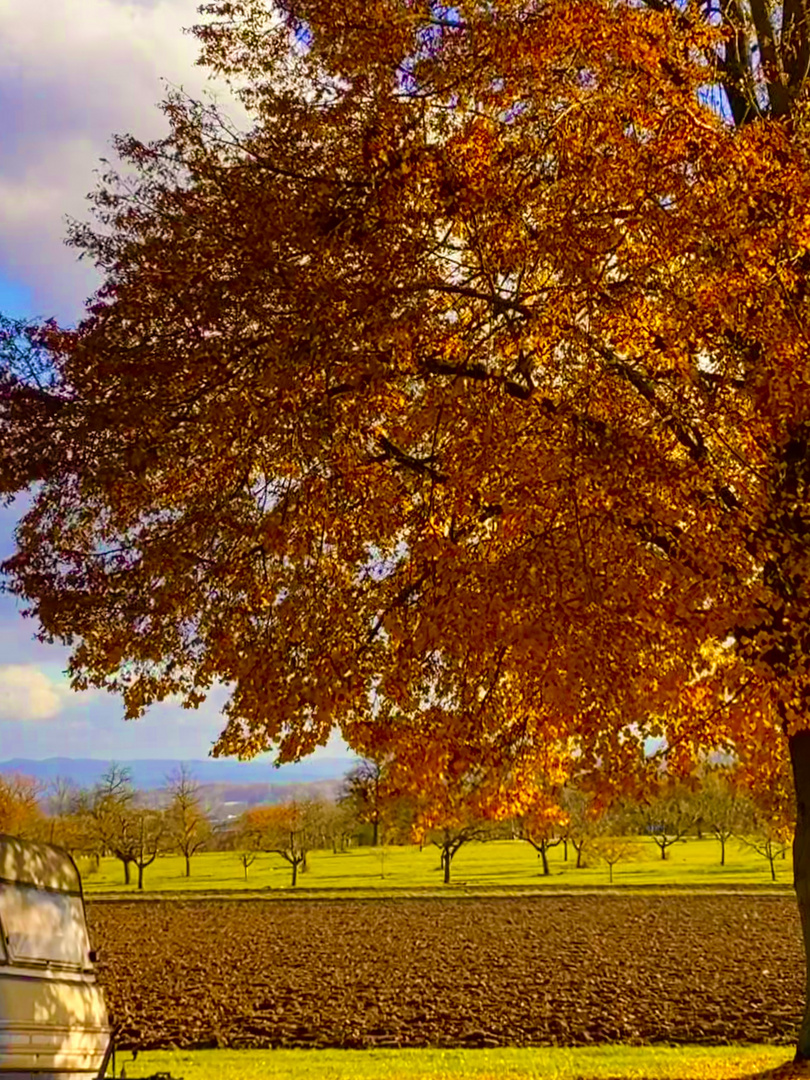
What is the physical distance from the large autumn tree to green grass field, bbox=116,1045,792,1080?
5.95 metres

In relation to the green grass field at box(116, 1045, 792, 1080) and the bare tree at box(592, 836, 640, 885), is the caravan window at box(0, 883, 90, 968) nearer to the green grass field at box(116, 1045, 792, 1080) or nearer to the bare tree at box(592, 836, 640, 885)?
the green grass field at box(116, 1045, 792, 1080)

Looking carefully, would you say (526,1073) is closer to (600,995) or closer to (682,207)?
(600,995)

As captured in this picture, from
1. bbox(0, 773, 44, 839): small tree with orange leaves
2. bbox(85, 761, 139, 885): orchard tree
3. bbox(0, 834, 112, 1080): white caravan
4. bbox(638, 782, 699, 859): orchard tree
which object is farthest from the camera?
bbox(0, 773, 44, 839): small tree with orange leaves

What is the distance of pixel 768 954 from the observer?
28938 mm

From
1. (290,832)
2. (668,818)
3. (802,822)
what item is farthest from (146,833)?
(802,822)

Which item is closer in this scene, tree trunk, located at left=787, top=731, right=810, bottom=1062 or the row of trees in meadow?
tree trunk, located at left=787, top=731, right=810, bottom=1062

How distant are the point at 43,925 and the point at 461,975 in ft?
64.1

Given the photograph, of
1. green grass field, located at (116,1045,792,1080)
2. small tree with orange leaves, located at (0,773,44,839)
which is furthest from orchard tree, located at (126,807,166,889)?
green grass field, located at (116,1045,792,1080)

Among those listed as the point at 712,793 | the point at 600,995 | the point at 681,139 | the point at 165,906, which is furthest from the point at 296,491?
the point at 712,793

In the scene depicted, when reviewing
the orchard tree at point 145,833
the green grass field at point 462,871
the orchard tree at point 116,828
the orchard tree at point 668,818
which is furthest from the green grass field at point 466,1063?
the orchard tree at point 116,828

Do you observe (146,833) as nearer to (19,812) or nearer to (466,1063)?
(19,812)

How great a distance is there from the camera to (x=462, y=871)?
230ft

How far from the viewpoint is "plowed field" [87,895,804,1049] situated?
1962cm

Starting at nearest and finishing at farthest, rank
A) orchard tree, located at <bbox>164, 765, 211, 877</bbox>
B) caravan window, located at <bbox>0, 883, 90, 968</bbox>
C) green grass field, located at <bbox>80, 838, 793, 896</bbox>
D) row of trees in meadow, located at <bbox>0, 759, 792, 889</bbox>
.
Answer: caravan window, located at <bbox>0, 883, 90, 968</bbox> < green grass field, located at <bbox>80, 838, 793, 896</bbox> < row of trees in meadow, located at <bbox>0, 759, 792, 889</bbox> < orchard tree, located at <bbox>164, 765, 211, 877</bbox>
